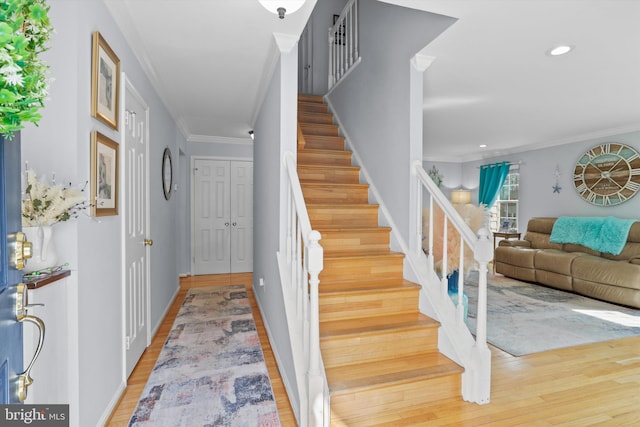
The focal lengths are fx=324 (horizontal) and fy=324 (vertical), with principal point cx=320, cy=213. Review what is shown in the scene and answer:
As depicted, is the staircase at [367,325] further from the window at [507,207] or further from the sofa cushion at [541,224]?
the window at [507,207]

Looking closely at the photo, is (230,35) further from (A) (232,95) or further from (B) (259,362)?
(B) (259,362)

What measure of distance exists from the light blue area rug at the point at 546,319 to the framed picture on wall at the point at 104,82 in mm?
3345

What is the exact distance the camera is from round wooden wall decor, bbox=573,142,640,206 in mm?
4770

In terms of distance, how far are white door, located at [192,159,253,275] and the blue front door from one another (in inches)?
196

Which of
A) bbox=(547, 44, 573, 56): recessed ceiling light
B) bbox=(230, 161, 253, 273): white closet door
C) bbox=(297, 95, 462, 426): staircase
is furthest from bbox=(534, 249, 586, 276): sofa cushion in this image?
bbox=(230, 161, 253, 273): white closet door

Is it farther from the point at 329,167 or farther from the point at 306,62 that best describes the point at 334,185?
the point at 306,62

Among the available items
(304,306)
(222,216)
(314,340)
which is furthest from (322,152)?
(222,216)

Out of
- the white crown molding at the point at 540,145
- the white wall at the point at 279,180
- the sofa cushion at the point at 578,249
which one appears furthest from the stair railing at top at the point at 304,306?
the white crown molding at the point at 540,145

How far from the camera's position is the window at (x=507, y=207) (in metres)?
6.84

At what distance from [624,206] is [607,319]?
232 centimetres

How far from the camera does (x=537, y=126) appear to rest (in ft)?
16.0

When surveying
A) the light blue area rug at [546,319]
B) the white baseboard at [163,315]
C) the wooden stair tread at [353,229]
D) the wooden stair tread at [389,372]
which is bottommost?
the light blue area rug at [546,319]

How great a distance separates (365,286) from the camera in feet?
8.02

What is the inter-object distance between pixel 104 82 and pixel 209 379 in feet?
6.56
